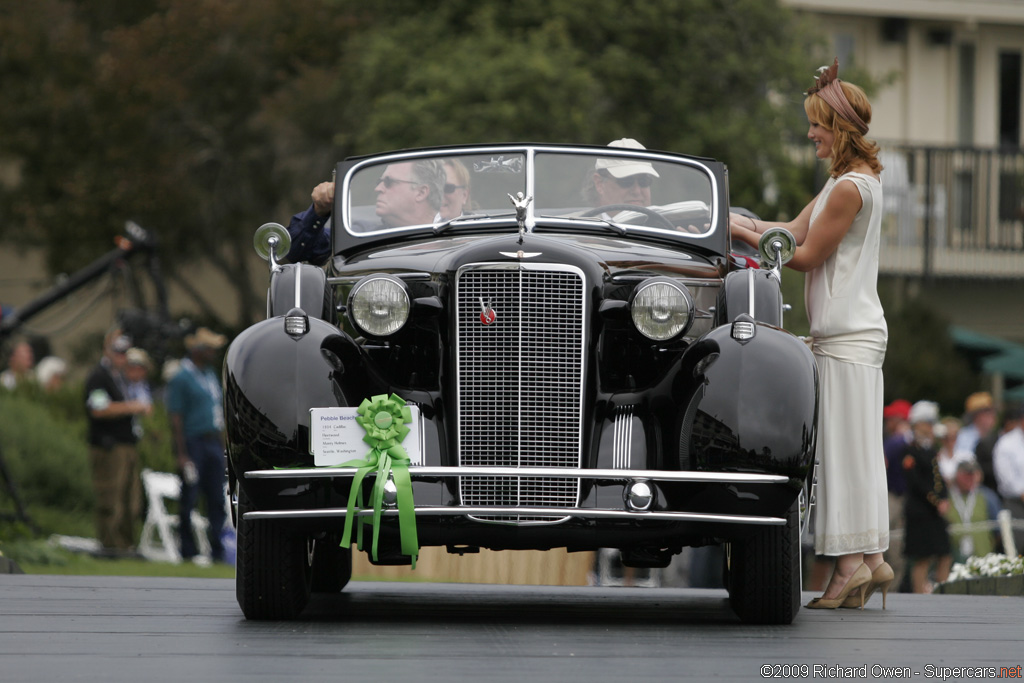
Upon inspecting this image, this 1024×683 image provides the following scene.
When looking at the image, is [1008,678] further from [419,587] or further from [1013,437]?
[1013,437]

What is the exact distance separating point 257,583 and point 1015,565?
485 centimetres

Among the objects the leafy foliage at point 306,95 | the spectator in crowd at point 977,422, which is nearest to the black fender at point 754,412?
the spectator in crowd at point 977,422

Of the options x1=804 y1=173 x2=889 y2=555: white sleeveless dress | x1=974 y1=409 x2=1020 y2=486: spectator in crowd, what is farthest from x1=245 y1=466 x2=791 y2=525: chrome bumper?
x1=974 y1=409 x2=1020 y2=486: spectator in crowd

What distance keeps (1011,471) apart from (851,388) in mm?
9558

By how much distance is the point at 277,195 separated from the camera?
28109mm

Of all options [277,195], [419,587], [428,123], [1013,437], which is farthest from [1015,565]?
[277,195]

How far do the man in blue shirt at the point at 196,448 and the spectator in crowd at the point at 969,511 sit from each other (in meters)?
6.88

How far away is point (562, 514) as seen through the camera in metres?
5.93

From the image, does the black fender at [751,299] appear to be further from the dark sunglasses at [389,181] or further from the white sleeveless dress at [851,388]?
the dark sunglasses at [389,181]

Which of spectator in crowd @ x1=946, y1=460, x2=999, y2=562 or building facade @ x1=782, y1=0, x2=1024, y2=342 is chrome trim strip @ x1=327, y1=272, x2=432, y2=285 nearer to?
spectator in crowd @ x1=946, y1=460, x2=999, y2=562

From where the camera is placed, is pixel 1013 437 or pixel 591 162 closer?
pixel 591 162

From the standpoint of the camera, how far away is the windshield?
744cm

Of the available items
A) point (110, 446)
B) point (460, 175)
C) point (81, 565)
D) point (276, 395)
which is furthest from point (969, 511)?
point (276, 395)

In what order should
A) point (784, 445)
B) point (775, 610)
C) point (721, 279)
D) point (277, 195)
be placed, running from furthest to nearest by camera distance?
point (277, 195), point (721, 279), point (775, 610), point (784, 445)
